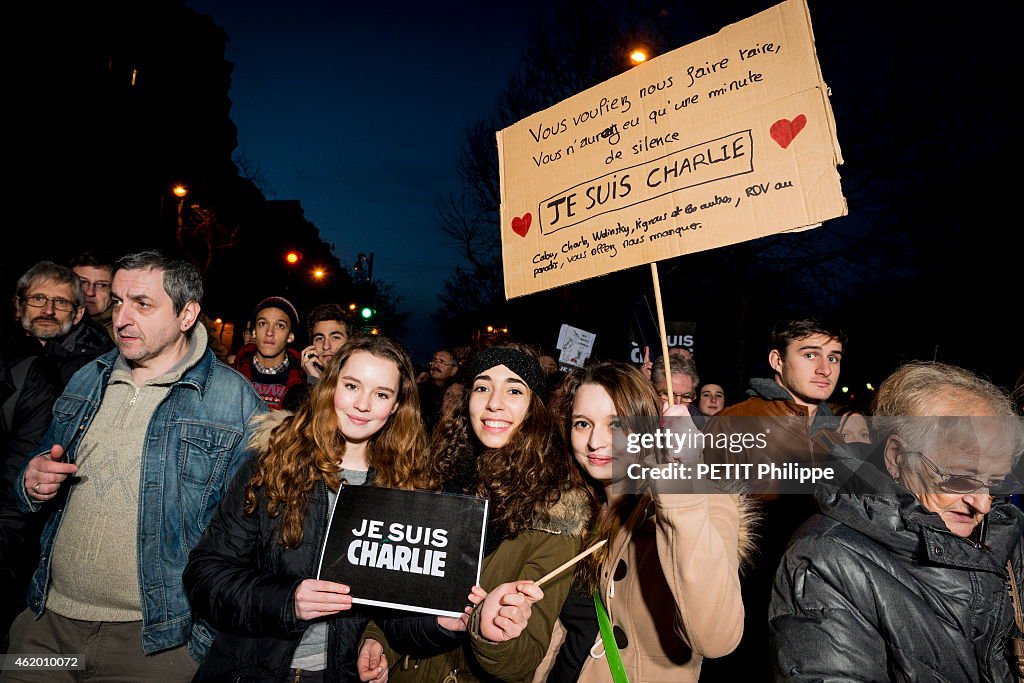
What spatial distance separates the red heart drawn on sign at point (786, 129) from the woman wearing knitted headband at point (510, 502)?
1654 millimetres

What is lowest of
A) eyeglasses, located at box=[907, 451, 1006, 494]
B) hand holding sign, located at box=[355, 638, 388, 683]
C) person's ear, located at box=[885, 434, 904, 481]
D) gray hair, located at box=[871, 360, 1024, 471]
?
hand holding sign, located at box=[355, 638, 388, 683]

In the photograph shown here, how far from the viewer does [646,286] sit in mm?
16312

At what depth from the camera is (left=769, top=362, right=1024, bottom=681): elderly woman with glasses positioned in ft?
6.25

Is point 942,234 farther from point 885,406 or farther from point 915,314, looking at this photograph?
point 885,406

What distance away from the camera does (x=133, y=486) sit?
106 inches

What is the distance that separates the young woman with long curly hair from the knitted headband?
0.47 metres

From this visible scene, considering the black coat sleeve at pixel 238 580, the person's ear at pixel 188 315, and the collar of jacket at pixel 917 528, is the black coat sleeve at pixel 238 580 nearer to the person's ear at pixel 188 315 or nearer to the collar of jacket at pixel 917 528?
the person's ear at pixel 188 315

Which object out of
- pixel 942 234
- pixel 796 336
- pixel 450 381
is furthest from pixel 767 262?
pixel 796 336

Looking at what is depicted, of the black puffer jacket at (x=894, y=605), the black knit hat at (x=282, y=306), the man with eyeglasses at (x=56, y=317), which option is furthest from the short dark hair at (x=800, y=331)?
the man with eyeglasses at (x=56, y=317)

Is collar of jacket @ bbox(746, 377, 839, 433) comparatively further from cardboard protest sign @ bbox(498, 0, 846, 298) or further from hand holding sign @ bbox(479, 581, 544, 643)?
hand holding sign @ bbox(479, 581, 544, 643)

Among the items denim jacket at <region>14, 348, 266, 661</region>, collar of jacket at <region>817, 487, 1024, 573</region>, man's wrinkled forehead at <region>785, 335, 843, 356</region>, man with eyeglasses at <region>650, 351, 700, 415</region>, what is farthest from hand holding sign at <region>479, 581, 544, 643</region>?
man with eyeglasses at <region>650, 351, 700, 415</region>

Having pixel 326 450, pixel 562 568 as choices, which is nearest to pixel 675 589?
pixel 562 568

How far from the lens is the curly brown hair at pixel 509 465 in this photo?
267cm

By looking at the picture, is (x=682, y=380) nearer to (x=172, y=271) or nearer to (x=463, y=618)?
(x=463, y=618)
